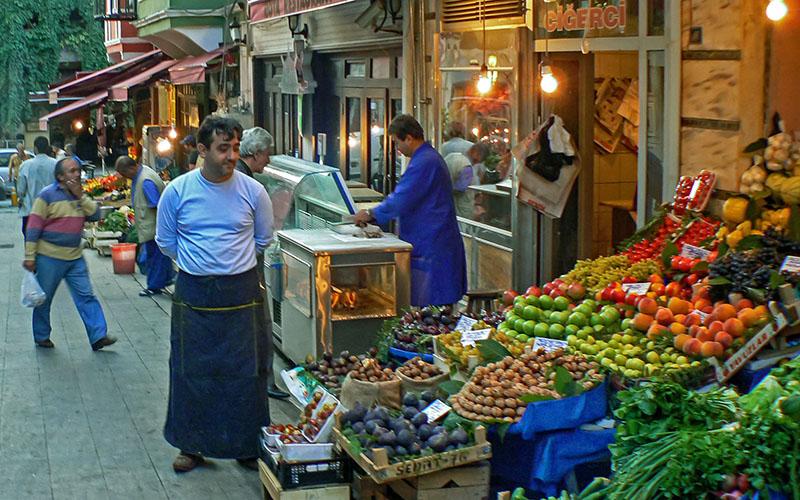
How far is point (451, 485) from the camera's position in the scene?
20.1ft

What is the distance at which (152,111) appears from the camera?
36344mm

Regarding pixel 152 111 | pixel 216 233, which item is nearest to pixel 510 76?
pixel 216 233

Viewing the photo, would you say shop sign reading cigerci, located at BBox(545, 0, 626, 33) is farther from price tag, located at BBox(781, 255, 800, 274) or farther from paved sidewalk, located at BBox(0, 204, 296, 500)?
paved sidewalk, located at BBox(0, 204, 296, 500)

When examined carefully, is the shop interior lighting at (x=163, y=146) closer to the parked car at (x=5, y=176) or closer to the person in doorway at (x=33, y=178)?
the person in doorway at (x=33, y=178)

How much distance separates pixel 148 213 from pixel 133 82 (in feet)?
47.0

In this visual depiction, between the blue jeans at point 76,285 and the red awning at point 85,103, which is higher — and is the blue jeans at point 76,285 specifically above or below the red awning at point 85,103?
below

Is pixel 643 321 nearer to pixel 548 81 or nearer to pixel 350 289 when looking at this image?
pixel 350 289

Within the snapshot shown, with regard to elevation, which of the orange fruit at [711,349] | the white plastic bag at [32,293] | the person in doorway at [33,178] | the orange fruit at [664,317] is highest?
the person in doorway at [33,178]

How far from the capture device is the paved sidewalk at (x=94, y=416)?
738 centimetres

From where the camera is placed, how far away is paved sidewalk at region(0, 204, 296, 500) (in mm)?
7379

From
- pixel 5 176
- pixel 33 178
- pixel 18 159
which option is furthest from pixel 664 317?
pixel 5 176

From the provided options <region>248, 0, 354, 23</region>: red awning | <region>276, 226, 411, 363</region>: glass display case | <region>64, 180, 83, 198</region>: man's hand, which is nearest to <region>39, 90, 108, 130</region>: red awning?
<region>248, 0, 354, 23</region>: red awning

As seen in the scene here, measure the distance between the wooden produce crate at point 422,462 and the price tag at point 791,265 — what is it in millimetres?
2086

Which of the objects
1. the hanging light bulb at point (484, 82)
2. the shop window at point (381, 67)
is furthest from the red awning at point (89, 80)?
the hanging light bulb at point (484, 82)
